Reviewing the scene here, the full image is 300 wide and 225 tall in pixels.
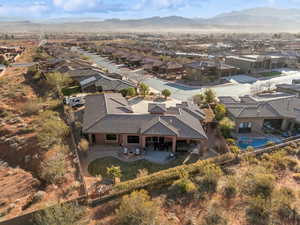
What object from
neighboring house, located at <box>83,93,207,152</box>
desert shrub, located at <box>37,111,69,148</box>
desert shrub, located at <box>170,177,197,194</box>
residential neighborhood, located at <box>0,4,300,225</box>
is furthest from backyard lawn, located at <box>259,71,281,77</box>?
desert shrub, located at <box>37,111,69,148</box>

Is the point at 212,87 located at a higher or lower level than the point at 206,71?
lower

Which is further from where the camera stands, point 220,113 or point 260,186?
point 220,113

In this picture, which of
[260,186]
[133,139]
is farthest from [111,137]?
[260,186]

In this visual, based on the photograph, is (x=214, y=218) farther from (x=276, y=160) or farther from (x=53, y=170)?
(x=53, y=170)

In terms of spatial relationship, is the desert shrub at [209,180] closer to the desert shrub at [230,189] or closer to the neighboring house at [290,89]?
the desert shrub at [230,189]

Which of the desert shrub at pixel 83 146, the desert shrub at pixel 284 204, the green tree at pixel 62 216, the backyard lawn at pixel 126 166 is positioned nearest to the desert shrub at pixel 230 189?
the desert shrub at pixel 284 204

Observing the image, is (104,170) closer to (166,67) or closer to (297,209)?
(297,209)
